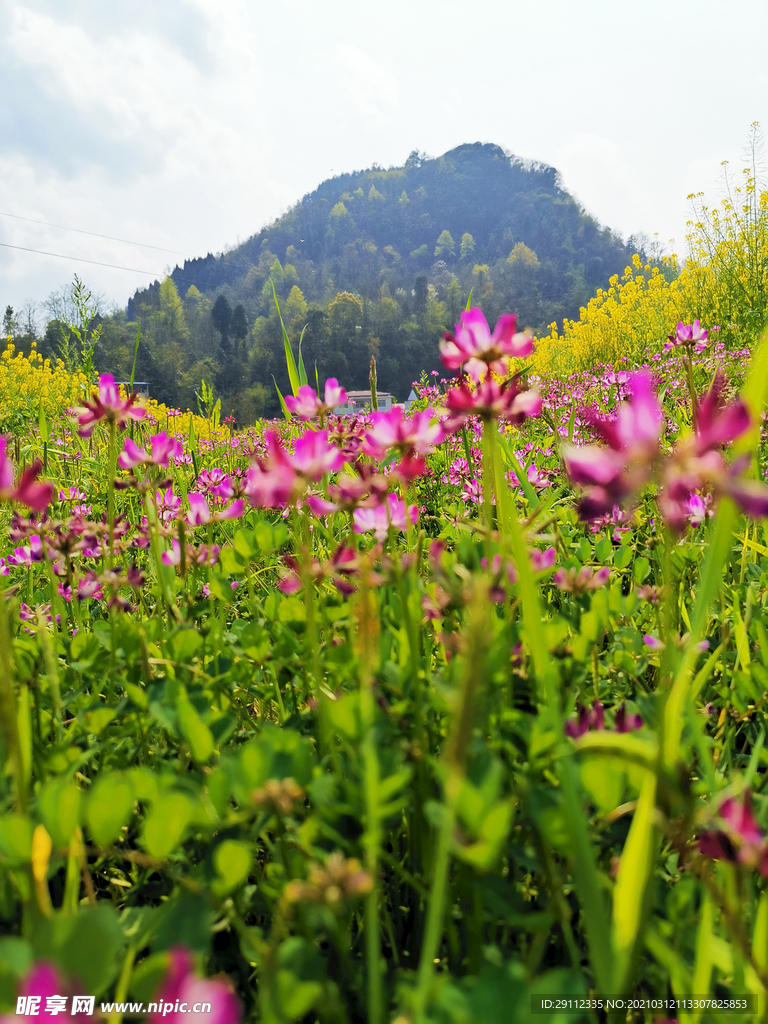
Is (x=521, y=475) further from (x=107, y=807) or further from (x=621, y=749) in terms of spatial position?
(x=107, y=807)

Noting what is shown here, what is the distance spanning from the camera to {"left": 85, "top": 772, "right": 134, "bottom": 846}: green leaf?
593mm

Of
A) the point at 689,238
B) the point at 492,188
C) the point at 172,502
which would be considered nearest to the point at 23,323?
the point at 689,238

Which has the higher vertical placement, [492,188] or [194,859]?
[492,188]

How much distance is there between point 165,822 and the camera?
583mm

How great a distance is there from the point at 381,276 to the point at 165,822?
140 meters

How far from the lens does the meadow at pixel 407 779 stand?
19.9 inches

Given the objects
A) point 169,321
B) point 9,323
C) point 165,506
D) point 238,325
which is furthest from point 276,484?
point 169,321

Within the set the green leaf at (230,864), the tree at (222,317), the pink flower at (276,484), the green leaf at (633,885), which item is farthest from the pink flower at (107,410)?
the tree at (222,317)

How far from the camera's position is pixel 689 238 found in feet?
41.6

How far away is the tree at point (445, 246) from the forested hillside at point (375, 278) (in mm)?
356

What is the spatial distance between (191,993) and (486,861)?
0.81ft

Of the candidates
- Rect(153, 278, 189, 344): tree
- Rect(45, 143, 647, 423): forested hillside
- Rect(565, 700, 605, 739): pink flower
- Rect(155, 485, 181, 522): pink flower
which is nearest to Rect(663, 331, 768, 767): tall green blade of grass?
Rect(565, 700, 605, 739): pink flower

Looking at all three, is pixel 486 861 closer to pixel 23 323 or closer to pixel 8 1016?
pixel 8 1016

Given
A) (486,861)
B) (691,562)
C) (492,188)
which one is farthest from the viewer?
(492,188)
